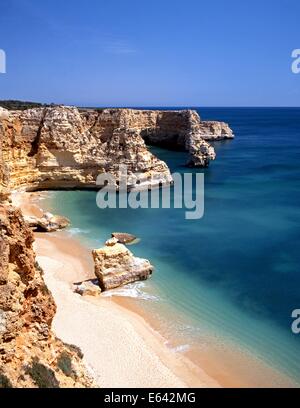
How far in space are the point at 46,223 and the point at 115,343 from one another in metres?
14.3

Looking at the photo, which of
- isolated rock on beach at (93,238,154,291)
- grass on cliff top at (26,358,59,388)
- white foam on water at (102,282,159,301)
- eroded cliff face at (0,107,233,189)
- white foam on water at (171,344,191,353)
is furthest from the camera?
eroded cliff face at (0,107,233,189)

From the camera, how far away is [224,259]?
23672 millimetres

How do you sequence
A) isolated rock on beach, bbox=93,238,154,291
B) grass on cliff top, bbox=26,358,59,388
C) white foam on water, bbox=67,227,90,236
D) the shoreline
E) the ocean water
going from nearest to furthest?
grass on cliff top, bbox=26,358,59,388 → the shoreline → the ocean water → isolated rock on beach, bbox=93,238,154,291 → white foam on water, bbox=67,227,90,236

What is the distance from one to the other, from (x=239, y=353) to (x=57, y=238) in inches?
581

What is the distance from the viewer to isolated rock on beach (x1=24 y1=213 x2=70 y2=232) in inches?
1101

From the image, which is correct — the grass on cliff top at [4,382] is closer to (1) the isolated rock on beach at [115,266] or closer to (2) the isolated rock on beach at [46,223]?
(1) the isolated rock on beach at [115,266]

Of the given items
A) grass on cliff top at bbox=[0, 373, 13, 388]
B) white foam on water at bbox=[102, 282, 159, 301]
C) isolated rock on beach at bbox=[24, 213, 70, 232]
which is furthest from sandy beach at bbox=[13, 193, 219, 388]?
isolated rock on beach at bbox=[24, 213, 70, 232]

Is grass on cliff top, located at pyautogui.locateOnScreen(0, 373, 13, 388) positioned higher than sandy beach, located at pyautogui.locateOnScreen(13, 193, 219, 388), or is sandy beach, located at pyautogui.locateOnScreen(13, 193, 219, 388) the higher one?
grass on cliff top, located at pyautogui.locateOnScreen(0, 373, 13, 388)

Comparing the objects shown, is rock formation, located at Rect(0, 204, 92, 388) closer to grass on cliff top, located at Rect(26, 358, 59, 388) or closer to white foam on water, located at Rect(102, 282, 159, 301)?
grass on cliff top, located at Rect(26, 358, 59, 388)

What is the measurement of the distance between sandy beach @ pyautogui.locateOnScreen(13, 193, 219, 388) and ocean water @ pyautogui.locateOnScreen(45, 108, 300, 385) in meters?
1.13

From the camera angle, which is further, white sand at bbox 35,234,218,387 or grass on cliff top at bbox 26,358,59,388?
white sand at bbox 35,234,218,387

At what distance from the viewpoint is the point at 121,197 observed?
3775cm

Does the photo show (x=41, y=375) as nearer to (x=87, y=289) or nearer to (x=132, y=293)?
(x=87, y=289)
